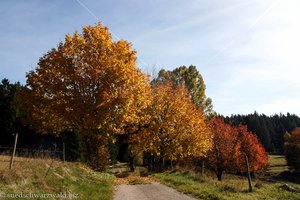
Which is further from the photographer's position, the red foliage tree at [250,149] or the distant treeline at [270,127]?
the distant treeline at [270,127]

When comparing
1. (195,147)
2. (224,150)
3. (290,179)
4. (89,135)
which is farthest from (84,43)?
(290,179)

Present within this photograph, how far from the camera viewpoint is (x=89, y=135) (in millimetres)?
27219

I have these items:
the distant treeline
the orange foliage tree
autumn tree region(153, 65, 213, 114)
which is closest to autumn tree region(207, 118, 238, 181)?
the orange foliage tree

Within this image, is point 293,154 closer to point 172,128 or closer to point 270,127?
point 172,128

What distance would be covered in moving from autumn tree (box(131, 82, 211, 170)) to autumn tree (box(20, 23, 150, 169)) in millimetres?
7307

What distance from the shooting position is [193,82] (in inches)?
2073

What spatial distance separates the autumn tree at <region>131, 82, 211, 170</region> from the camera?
3409cm

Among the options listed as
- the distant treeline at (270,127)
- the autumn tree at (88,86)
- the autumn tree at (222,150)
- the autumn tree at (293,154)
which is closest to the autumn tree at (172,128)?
the autumn tree at (88,86)

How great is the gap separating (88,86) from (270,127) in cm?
14128

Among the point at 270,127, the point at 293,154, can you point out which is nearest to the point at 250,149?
the point at 293,154

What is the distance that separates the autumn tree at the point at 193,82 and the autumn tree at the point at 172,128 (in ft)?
50.1

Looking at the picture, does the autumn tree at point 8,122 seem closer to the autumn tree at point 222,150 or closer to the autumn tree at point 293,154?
the autumn tree at point 222,150

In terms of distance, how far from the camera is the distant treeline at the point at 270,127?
13562 centimetres

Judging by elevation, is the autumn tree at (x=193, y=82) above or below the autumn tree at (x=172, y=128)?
above
